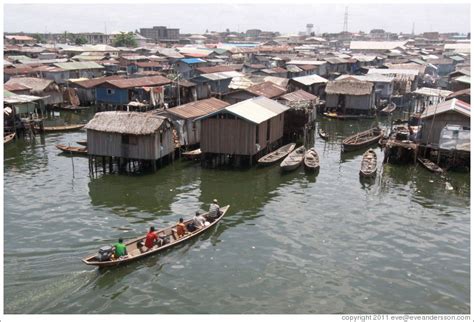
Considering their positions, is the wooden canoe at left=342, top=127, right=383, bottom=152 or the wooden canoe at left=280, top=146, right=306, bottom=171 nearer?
the wooden canoe at left=280, top=146, right=306, bottom=171

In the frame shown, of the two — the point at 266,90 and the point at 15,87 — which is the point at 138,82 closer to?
the point at 15,87

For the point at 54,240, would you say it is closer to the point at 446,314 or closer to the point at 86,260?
the point at 86,260

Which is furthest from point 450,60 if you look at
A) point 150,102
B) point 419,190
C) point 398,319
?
point 398,319

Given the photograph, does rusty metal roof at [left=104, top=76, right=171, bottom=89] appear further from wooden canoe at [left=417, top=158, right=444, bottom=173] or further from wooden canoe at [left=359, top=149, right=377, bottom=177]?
wooden canoe at [left=417, top=158, right=444, bottom=173]

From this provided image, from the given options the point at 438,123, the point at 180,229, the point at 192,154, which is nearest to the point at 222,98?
the point at 192,154

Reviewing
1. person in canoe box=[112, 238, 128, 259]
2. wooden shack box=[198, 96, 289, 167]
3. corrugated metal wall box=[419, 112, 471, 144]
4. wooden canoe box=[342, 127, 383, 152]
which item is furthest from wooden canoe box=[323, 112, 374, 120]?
person in canoe box=[112, 238, 128, 259]
